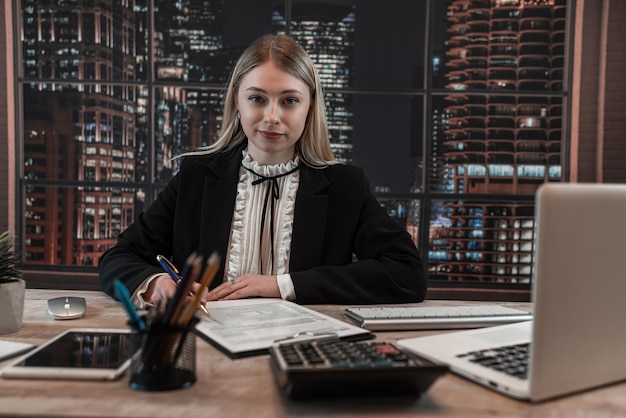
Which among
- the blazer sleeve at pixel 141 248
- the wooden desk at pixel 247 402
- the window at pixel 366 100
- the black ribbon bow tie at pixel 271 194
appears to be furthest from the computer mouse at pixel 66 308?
the window at pixel 366 100

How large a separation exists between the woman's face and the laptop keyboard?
0.91m

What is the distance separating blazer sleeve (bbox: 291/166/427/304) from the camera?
131 centimetres

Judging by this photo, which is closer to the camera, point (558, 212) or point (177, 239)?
point (558, 212)

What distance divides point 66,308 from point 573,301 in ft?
2.71

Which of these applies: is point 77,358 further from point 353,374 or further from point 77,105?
point 77,105

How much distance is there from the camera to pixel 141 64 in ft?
13.4

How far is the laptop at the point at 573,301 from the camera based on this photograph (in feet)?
1.94

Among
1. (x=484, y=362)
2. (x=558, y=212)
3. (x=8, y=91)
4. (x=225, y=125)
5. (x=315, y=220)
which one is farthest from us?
(x=8, y=91)

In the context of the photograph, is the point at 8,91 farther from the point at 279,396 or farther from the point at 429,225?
the point at 279,396

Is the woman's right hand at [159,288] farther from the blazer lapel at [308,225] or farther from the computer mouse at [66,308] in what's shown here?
the blazer lapel at [308,225]

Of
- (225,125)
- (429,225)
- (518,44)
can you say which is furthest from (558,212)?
(518,44)

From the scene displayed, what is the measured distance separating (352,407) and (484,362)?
8.6 inches

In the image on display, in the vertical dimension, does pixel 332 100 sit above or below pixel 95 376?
above

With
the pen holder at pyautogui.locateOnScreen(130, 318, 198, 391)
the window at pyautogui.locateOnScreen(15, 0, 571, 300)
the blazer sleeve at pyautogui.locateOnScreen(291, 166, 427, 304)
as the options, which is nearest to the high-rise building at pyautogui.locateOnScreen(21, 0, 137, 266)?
the window at pyautogui.locateOnScreen(15, 0, 571, 300)
